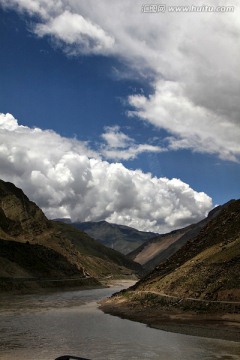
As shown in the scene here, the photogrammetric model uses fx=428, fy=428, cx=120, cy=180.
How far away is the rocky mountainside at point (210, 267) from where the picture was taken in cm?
6569

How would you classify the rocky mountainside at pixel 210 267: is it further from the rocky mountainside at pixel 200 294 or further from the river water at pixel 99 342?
the river water at pixel 99 342

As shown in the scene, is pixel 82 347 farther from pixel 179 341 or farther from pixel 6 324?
pixel 6 324

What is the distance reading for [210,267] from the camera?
72188mm

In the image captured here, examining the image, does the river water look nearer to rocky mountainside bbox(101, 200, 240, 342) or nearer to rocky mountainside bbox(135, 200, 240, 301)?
rocky mountainside bbox(101, 200, 240, 342)

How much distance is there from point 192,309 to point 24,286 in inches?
3406

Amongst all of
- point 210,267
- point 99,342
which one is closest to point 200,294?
point 210,267

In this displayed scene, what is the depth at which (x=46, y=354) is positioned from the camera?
38031 millimetres

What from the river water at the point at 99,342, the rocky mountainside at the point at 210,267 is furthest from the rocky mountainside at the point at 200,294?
the river water at the point at 99,342

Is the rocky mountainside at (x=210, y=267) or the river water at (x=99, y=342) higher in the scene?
the rocky mountainside at (x=210, y=267)

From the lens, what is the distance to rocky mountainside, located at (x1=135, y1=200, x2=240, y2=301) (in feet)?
216

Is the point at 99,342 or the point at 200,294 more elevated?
the point at 200,294

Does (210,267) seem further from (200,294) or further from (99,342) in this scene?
(99,342)

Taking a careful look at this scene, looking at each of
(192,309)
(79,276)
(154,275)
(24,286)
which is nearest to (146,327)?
(192,309)

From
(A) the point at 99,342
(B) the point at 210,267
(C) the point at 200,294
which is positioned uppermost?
(B) the point at 210,267
